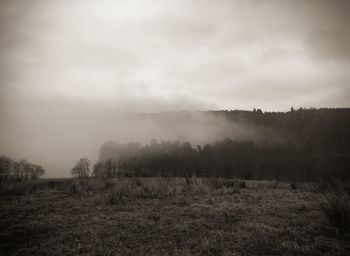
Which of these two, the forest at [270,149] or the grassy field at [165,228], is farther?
the forest at [270,149]

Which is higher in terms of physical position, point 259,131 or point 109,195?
point 259,131

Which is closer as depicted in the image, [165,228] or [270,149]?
[165,228]

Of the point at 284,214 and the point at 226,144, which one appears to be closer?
the point at 284,214

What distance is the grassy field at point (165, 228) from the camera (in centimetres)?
543

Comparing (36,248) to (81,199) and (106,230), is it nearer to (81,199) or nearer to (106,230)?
(106,230)

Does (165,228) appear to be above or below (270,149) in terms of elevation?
below

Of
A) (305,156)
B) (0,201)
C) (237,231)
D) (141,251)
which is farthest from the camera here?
(305,156)

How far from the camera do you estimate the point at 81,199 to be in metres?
11.1

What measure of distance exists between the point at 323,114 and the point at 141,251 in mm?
180737

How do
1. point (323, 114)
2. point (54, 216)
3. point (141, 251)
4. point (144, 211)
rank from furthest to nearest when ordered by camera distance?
1. point (323, 114)
2. point (144, 211)
3. point (54, 216)
4. point (141, 251)

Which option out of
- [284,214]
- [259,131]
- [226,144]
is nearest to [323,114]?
[259,131]

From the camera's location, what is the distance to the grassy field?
17.8 feet

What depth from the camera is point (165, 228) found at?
6855mm

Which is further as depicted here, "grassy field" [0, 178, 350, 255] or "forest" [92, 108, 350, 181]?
"forest" [92, 108, 350, 181]
